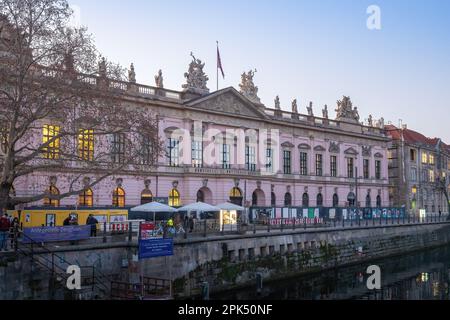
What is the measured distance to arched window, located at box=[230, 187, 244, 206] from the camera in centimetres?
5628

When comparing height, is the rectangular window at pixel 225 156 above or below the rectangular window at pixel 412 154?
below

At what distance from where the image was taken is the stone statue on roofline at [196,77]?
55.2 m

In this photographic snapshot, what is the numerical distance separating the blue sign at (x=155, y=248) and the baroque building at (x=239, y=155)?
13.4 m

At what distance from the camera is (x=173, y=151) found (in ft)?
172

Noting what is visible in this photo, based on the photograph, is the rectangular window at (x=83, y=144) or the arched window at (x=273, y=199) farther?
the arched window at (x=273, y=199)

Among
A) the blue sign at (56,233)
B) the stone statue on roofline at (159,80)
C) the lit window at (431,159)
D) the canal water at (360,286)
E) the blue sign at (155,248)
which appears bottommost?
the canal water at (360,286)

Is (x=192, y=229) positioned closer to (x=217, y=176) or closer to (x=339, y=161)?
(x=217, y=176)

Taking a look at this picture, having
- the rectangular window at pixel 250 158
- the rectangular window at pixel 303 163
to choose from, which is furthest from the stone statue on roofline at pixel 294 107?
the rectangular window at pixel 250 158

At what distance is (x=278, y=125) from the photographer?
62.9 meters

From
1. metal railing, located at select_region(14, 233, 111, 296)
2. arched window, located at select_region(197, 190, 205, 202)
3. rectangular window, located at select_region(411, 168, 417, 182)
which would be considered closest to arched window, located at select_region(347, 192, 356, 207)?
rectangular window, located at select_region(411, 168, 417, 182)

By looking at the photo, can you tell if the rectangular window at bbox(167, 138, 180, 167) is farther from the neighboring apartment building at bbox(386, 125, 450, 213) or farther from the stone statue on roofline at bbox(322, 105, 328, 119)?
the neighboring apartment building at bbox(386, 125, 450, 213)

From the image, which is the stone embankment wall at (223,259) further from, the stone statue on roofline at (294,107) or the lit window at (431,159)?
the lit window at (431,159)

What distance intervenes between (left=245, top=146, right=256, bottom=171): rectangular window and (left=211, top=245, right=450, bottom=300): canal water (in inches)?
673

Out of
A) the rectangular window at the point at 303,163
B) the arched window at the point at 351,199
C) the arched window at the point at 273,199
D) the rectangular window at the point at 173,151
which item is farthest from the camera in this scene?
the arched window at the point at 351,199
